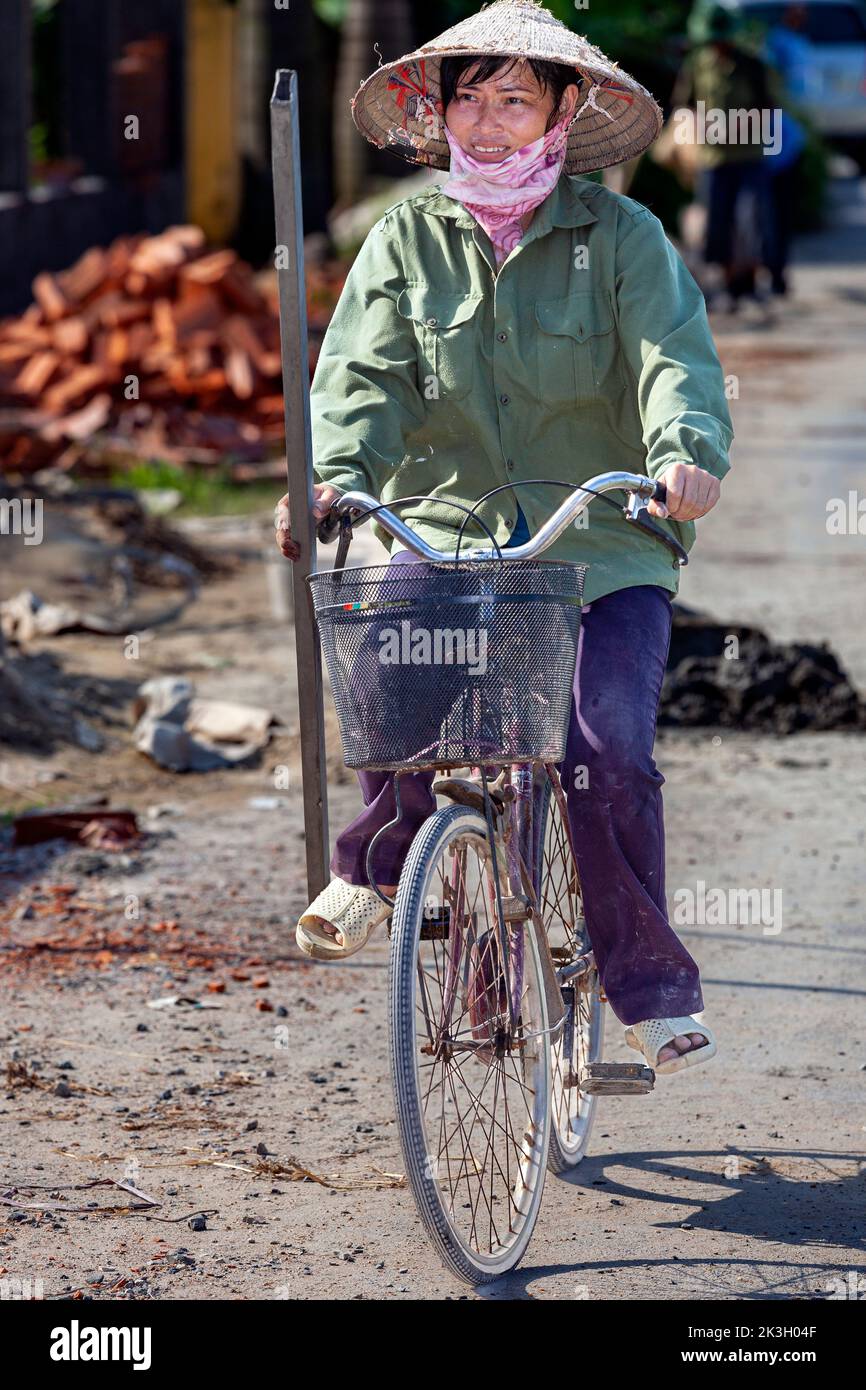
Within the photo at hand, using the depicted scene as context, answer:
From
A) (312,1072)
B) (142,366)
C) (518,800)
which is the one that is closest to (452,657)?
(518,800)

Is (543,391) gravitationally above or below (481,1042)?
above

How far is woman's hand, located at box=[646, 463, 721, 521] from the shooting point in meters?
3.40

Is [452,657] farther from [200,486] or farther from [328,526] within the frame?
[200,486]

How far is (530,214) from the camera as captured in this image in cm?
374

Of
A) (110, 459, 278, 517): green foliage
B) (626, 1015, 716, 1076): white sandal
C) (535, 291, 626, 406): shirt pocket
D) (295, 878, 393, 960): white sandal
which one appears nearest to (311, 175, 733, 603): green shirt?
(535, 291, 626, 406): shirt pocket

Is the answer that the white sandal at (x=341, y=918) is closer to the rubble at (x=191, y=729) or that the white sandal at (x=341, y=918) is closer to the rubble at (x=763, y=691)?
the rubble at (x=191, y=729)

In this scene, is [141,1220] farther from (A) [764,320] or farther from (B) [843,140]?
(B) [843,140]

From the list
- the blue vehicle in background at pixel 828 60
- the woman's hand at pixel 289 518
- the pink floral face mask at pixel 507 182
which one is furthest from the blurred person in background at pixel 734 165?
the woman's hand at pixel 289 518

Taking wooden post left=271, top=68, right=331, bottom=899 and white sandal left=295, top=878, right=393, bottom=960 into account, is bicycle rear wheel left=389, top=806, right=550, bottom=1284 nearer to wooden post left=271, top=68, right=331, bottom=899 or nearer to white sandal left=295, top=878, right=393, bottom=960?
white sandal left=295, top=878, right=393, bottom=960

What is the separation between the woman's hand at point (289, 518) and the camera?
3.55 m

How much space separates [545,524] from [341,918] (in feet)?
2.59

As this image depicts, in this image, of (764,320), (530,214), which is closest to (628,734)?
(530,214)

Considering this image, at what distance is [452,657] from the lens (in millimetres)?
3203

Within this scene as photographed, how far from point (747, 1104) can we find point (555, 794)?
1040 millimetres
